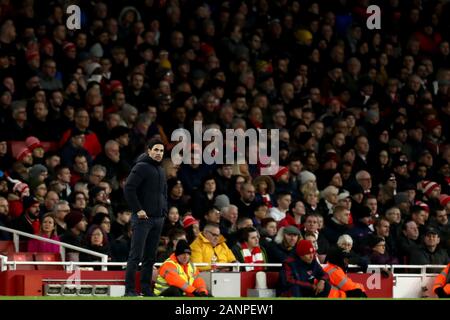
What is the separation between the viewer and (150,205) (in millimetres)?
18016

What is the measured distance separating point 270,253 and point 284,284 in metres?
1.49

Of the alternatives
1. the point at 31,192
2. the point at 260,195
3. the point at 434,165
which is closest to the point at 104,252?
the point at 31,192

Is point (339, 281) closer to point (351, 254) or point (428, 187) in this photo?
point (351, 254)

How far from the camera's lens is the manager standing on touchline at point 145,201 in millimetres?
A: 17922

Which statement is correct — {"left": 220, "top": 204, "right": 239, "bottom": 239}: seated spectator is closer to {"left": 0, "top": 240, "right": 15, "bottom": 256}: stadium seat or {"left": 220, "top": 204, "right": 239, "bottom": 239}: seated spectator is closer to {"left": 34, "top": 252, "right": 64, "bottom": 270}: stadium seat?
{"left": 34, "top": 252, "right": 64, "bottom": 270}: stadium seat

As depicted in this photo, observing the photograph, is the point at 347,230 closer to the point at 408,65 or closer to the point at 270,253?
the point at 270,253

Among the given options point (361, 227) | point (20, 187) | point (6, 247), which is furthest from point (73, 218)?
point (361, 227)

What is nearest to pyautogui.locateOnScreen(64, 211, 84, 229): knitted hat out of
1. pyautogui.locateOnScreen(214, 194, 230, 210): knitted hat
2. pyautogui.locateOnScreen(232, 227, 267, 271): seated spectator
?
pyautogui.locateOnScreen(232, 227, 267, 271): seated spectator

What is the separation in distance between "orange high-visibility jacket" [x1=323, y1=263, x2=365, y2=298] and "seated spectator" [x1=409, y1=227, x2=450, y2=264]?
2870 millimetres

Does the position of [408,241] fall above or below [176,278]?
above

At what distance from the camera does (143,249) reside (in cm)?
1809

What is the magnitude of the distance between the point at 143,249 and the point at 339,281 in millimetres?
2970

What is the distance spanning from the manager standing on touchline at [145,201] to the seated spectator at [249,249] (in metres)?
3.13

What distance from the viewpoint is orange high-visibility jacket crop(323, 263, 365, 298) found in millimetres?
19766
